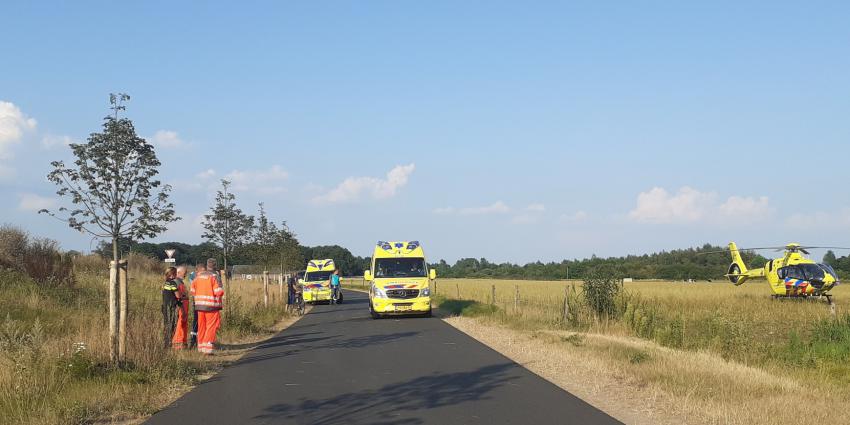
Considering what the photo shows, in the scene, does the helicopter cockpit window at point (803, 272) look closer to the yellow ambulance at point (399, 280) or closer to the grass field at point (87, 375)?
the yellow ambulance at point (399, 280)

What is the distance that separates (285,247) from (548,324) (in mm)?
30247

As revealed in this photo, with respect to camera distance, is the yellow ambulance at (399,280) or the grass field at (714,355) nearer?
the grass field at (714,355)

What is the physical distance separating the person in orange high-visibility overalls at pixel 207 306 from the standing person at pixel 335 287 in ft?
83.3

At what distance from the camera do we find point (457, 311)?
99.2ft

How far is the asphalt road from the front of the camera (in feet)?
27.9

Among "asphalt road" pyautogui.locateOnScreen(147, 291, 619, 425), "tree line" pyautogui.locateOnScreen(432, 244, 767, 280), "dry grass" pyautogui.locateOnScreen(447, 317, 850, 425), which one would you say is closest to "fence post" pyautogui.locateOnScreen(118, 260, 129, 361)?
"asphalt road" pyautogui.locateOnScreen(147, 291, 619, 425)

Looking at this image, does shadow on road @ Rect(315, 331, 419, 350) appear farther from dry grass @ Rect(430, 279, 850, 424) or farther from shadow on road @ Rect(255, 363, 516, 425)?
shadow on road @ Rect(255, 363, 516, 425)

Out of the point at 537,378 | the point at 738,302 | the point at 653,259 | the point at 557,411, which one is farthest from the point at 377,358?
the point at 653,259

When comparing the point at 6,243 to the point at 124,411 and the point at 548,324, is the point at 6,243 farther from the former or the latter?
the point at 124,411

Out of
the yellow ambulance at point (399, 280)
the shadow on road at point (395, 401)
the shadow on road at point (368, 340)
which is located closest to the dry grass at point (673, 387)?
the shadow on road at point (395, 401)

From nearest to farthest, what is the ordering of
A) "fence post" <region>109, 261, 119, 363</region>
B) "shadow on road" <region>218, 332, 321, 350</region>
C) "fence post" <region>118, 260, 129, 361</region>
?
"fence post" <region>109, 261, 119, 363</region>, "fence post" <region>118, 260, 129, 361</region>, "shadow on road" <region>218, 332, 321, 350</region>

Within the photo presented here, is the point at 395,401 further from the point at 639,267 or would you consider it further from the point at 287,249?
the point at 639,267

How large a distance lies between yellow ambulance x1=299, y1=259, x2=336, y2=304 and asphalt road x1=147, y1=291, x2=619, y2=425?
941 inches

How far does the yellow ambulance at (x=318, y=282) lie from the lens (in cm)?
4109
